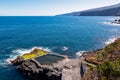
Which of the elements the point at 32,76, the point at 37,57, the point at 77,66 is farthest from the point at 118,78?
the point at 37,57

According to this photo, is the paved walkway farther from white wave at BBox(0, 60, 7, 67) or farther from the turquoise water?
white wave at BBox(0, 60, 7, 67)

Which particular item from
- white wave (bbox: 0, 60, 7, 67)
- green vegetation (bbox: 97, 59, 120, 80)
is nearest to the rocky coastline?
white wave (bbox: 0, 60, 7, 67)

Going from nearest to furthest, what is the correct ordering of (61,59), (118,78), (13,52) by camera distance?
1. (118,78)
2. (61,59)
3. (13,52)

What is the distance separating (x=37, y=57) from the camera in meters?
73.2

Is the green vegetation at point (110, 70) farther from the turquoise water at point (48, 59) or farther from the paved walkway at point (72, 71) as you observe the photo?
the turquoise water at point (48, 59)

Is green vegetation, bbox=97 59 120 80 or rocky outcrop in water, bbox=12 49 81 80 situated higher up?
green vegetation, bbox=97 59 120 80

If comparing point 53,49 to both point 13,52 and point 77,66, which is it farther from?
point 77,66

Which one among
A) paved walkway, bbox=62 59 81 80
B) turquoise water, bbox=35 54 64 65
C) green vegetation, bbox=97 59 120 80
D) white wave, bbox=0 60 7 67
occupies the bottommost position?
white wave, bbox=0 60 7 67

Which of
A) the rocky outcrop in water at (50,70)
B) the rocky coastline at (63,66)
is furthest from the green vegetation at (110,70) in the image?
the rocky outcrop in water at (50,70)

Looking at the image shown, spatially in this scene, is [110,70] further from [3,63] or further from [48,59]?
[3,63]

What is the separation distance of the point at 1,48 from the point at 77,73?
54.8 m

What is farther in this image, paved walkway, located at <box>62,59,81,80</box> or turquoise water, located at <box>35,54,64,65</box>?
turquoise water, located at <box>35,54,64,65</box>

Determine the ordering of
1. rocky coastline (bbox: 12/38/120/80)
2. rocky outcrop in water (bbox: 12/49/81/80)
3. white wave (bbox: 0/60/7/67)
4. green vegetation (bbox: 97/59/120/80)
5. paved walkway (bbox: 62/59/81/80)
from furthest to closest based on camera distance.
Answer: white wave (bbox: 0/60/7/67) < rocky outcrop in water (bbox: 12/49/81/80) < rocky coastline (bbox: 12/38/120/80) < paved walkway (bbox: 62/59/81/80) < green vegetation (bbox: 97/59/120/80)

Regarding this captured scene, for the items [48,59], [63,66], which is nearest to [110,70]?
[63,66]
